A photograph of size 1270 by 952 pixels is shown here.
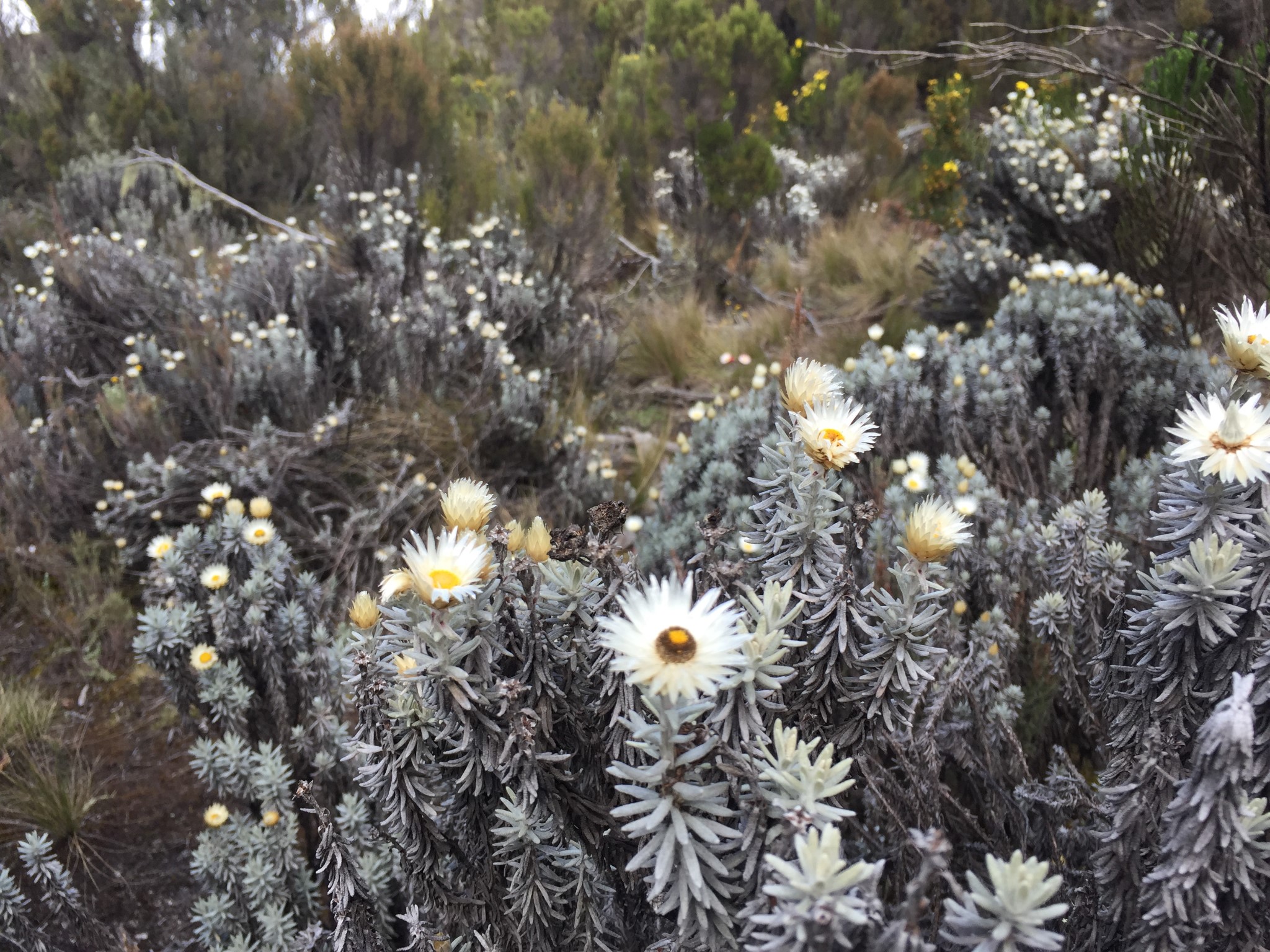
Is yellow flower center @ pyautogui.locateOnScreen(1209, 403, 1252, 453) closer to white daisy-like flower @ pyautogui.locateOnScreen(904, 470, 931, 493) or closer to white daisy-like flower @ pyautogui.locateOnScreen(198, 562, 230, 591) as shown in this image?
white daisy-like flower @ pyautogui.locateOnScreen(904, 470, 931, 493)

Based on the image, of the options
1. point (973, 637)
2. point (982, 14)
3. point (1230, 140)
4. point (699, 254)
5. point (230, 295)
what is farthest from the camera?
point (982, 14)

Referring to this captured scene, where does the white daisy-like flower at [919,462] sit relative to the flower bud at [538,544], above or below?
below

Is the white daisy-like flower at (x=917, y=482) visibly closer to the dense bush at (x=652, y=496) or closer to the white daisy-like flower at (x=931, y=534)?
the dense bush at (x=652, y=496)

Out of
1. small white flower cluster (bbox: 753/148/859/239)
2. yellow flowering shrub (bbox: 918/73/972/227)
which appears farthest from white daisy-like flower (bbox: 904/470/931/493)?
small white flower cluster (bbox: 753/148/859/239)

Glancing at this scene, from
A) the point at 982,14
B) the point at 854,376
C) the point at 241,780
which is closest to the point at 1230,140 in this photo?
the point at 854,376

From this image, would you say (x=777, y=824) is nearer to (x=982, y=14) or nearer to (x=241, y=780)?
(x=241, y=780)

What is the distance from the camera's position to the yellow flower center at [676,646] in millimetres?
766

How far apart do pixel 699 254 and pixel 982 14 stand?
5033mm

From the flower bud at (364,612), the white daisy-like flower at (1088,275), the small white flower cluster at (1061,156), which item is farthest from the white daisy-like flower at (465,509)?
the small white flower cluster at (1061,156)

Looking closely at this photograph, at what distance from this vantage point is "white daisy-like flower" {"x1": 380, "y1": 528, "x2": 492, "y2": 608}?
0.89m

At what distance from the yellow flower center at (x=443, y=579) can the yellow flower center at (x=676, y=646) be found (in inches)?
10.1

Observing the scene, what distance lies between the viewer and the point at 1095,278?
3.05 metres

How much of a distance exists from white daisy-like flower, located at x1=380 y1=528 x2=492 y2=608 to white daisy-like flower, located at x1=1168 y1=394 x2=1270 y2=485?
2.62 feet

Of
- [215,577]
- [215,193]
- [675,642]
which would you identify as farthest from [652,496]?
[215,193]
